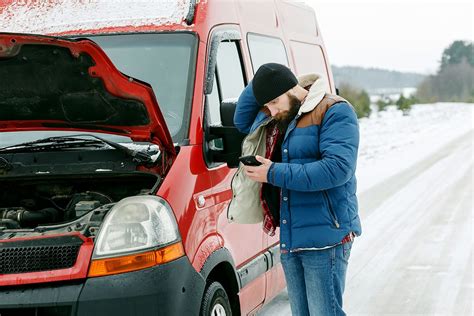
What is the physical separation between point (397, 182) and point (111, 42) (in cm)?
839

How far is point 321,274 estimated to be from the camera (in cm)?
324

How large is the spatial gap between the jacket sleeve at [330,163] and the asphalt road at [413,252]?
2.36m

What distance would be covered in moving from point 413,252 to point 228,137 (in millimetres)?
3907

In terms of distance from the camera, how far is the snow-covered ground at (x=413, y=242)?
5.43 m

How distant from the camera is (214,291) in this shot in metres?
3.51

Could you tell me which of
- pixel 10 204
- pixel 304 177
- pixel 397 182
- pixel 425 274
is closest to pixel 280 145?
pixel 304 177

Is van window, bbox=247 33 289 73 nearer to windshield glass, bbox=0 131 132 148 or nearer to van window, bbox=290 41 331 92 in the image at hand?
van window, bbox=290 41 331 92

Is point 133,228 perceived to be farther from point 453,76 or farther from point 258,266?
point 453,76

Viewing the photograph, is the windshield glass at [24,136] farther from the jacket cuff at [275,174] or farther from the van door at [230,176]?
the jacket cuff at [275,174]

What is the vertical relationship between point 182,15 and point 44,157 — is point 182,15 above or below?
above

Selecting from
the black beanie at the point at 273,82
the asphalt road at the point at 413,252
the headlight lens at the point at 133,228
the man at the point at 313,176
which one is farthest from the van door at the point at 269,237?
the headlight lens at the point at 133,228

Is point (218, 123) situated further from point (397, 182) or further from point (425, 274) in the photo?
point (397, 182)

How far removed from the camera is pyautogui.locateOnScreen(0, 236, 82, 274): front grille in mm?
2982

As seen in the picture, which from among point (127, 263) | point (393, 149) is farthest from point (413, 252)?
point (393, 149)
